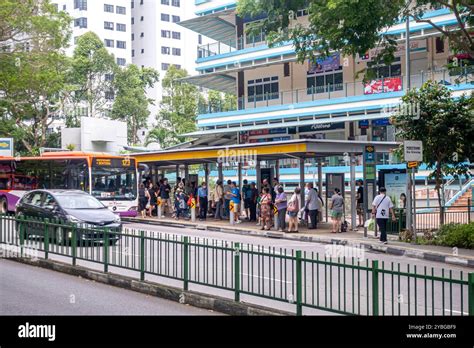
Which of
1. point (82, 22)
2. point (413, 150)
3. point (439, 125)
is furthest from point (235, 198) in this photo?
point (82, 22)

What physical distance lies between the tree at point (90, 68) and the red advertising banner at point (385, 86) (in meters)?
29.4

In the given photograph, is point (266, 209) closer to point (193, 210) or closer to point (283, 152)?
point (283, 152)

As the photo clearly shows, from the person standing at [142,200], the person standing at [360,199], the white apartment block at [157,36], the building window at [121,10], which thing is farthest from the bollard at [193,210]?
the building window at [121,10]

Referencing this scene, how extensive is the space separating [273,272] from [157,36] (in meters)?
80.5

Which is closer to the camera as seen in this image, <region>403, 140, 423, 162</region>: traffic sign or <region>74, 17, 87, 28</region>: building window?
<region>403, 140, 423, 162</region>: traffic sign

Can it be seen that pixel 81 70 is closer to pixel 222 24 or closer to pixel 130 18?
pixel 222 24

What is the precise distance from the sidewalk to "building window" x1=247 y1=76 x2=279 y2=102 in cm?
1540

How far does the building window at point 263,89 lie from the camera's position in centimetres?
4203

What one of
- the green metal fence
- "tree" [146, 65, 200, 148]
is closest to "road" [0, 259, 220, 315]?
the green metal fence

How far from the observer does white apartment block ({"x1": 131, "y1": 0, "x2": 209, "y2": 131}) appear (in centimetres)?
8538

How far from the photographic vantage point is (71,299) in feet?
31.3

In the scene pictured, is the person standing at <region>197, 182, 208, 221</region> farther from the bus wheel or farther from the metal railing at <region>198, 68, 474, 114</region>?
the metal railing at <region>198, 68, 474, 114</region>
